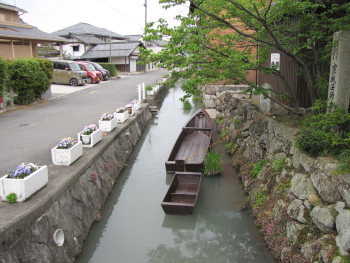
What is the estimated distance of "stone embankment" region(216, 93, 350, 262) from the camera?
4.45 metres

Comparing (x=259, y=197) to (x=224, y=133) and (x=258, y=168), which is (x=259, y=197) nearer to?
(x=258, y=168)

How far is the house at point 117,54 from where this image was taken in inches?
1533

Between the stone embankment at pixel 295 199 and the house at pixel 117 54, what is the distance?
32.1 metres

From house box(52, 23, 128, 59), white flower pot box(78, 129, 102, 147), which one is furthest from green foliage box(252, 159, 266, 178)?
house box(52, 23, 128, 59)

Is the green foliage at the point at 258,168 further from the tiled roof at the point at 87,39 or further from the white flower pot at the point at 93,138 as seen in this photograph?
the tiled roof at the point at 87,39

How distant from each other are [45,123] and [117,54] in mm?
30343

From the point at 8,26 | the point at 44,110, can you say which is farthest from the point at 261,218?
the point at 8,26

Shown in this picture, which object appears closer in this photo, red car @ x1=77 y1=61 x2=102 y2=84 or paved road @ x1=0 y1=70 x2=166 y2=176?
paved road @ x1=0 y1=70 x2=166 y2=176

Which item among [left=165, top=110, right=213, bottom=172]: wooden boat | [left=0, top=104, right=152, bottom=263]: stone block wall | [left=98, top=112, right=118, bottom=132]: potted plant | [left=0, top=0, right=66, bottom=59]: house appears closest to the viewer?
[left=0, top=104, right=152, bottom=263]: stone block wall

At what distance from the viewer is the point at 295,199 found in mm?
5598

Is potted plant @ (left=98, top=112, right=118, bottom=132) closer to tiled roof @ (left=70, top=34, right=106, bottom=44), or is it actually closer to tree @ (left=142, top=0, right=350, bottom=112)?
tree @ (left=142, top=0, right=350, bottom=112)

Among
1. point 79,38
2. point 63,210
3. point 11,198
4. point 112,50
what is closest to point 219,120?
point 63,210

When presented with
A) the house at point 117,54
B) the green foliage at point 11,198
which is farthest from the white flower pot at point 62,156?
the house at point 117,54

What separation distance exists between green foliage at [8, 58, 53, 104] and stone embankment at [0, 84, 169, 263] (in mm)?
7878
